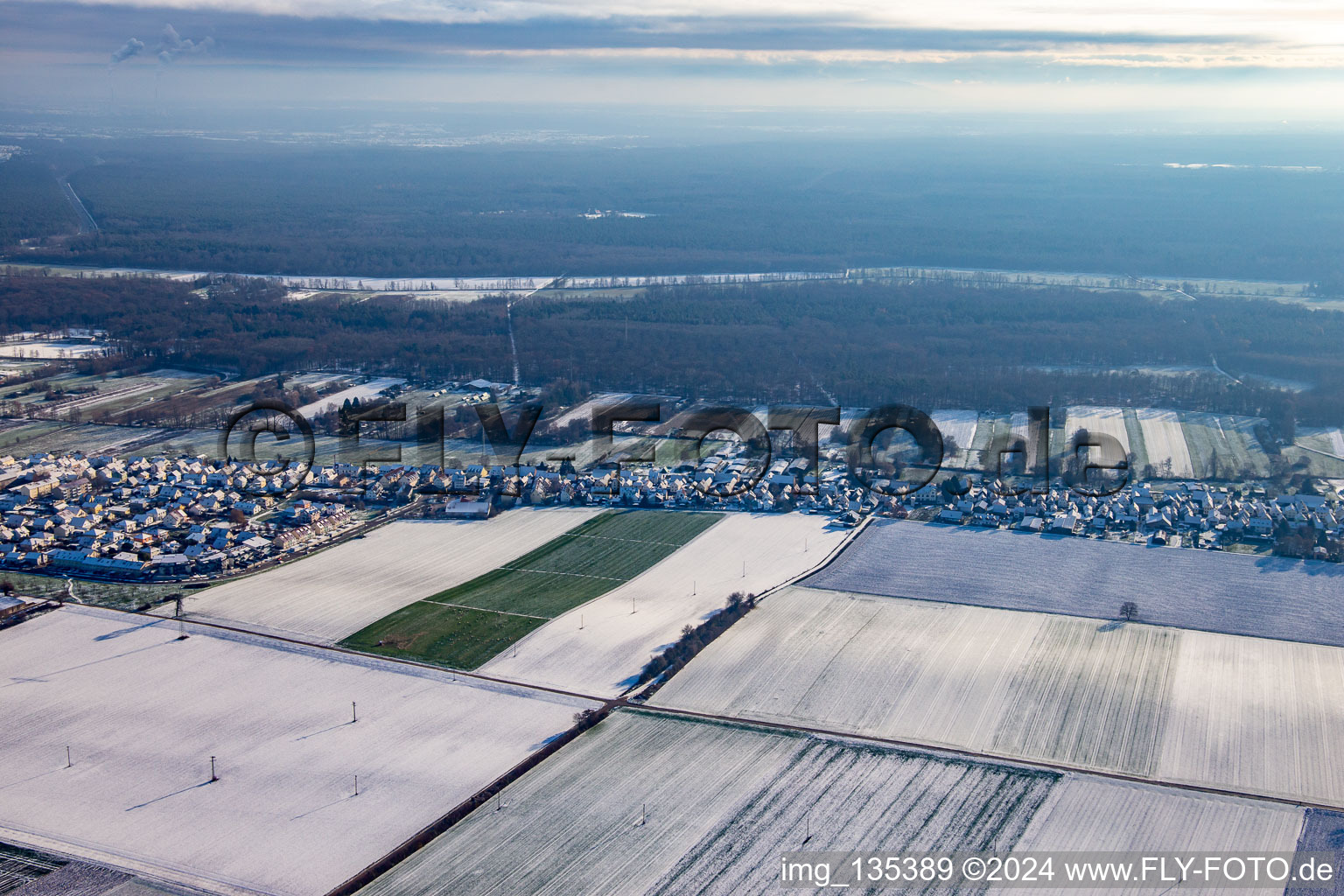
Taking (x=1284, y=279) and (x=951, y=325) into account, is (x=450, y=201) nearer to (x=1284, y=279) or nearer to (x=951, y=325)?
(x=951, y=325)

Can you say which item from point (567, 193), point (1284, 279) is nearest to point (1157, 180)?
point (1284, 279)

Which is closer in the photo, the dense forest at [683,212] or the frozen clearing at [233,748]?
the frozen clearing at [233,748]

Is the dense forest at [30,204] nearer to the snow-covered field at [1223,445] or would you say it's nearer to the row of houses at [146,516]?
the row of houses at [146,516]

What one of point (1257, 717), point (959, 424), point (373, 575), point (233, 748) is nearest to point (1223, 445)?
point (959, 424)

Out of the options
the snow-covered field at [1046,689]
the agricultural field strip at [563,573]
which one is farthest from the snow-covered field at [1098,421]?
the agricultural field strip at [563,573]

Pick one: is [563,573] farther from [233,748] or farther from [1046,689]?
[1046,689]

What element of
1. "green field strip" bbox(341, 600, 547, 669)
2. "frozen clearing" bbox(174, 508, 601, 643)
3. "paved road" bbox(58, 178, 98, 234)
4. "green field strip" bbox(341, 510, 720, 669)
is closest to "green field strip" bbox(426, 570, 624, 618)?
"green field strip" bbox(341, 510, 720, 669)
